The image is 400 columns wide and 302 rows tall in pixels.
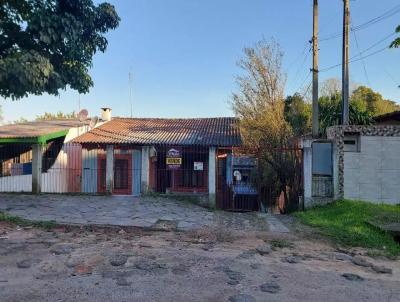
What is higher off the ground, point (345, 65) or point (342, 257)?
point (345, 65)

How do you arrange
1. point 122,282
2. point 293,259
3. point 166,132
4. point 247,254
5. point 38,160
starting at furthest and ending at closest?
point 166,132 → point 38,160 → point 247,254 → point 293,259 → point 122,282

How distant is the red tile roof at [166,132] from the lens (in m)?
17.3

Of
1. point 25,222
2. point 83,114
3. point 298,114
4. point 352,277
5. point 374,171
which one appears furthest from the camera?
point 298,114

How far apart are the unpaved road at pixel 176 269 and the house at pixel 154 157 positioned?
7705 millimetres

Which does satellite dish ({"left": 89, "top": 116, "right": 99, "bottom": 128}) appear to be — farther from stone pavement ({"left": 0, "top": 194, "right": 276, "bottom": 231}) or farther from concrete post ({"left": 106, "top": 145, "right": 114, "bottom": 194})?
stone pavement ({"left": 0, "top": 194, "right": 276, "bottom": 231})

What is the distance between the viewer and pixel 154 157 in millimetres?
17625

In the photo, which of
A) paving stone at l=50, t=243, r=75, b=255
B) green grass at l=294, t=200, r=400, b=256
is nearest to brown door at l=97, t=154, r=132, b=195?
green grass at l=294, t=200, r=400, b=256

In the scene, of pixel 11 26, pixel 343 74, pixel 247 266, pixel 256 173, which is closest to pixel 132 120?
pixel 256 173

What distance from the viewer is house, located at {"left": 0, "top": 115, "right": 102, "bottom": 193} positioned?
15.7 m

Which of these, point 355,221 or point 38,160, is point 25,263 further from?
Result: point 38,160

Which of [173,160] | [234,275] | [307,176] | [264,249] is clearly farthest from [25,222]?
[307,176]

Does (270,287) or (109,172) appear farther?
(109,172)

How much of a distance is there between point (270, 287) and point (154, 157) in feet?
41.8

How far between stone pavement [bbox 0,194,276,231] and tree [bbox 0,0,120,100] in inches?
138
